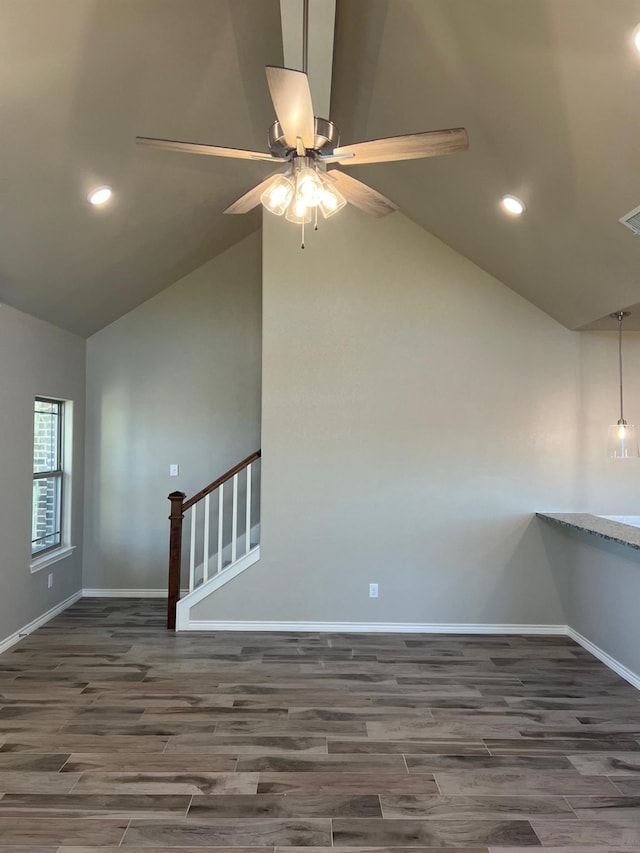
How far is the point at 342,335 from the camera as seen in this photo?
479 centimetres

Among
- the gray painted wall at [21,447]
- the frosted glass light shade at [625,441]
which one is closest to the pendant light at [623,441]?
the frosted glass light shade at [625,441]

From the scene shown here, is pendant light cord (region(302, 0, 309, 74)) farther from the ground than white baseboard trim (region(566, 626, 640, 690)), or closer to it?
farther from the ground

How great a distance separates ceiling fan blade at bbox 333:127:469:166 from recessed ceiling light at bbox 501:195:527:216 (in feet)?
4.40

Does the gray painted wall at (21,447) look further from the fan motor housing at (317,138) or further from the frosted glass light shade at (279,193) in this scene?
the fan motor housing at (317,138)

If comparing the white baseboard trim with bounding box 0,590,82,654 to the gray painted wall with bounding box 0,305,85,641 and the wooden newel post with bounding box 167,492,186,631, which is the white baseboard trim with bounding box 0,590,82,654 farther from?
the wooden newel post with bounding box 167,492,186,631

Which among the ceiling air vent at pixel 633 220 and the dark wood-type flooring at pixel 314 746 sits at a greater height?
the ceiling air vent at pixel 633 220

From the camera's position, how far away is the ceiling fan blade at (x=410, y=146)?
220 cm

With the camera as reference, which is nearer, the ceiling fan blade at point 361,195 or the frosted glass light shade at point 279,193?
the frosted glass light shade at point 279,193

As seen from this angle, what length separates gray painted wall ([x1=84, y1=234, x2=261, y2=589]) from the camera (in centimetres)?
580

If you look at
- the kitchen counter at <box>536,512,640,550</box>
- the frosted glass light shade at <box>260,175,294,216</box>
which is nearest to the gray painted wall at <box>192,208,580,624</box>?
the kitchen counter at <box>536,512,640,550</box>

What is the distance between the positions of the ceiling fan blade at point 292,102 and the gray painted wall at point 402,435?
97.0 inches

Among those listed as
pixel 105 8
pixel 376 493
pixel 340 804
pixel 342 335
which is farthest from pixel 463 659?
pixel 105 8

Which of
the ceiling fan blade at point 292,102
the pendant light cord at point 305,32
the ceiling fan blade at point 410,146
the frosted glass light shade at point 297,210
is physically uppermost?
the pendant light cord at point 305,32

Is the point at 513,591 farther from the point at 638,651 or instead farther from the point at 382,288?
the point at 382,288
